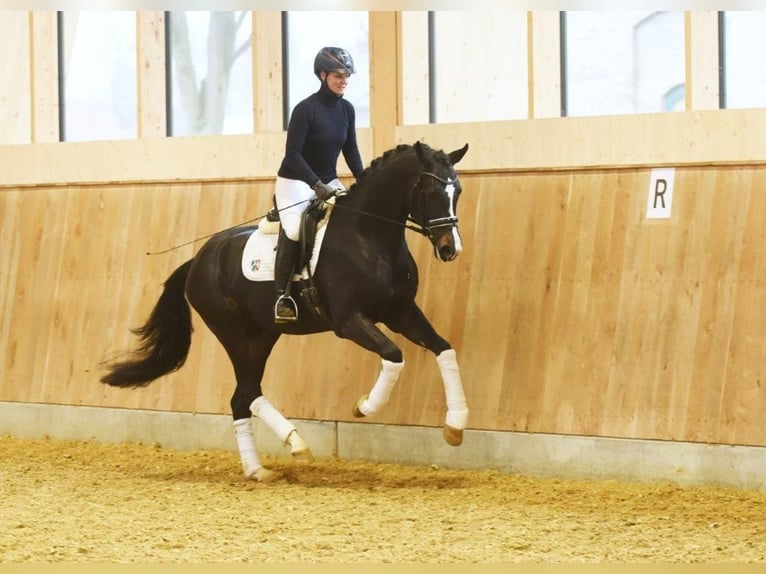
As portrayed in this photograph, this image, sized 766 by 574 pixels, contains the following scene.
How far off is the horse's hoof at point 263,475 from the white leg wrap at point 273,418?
1.20 feet

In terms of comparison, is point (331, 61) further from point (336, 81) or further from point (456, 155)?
point (456, 155)

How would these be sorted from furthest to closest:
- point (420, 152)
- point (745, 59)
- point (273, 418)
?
1. point (745, 59)
2. point (273, 418)
3. point (420, 152)

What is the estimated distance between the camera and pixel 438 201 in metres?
7.50

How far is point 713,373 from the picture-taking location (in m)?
7.78

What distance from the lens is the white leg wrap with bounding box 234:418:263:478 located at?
8511 mm

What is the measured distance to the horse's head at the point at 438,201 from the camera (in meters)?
7.38

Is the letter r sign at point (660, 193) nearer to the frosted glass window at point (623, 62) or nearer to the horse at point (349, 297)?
the horse at point (349, 297)

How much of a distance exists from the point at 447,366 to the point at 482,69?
146 inches

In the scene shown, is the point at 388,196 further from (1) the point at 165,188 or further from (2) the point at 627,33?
(2) the point at 627,33

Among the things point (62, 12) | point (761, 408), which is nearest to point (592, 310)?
point (761, 408)

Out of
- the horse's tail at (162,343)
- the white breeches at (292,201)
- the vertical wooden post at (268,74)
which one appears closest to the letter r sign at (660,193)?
the white breeches at (292,201)

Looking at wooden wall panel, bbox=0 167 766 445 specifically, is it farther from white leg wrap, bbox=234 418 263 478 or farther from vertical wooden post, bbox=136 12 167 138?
vertical wooden post, bbox=136 12 167 138

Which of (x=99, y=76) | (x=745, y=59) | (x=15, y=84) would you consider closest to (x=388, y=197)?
(x=745, y=59)

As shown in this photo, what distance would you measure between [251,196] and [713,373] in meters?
3.96
